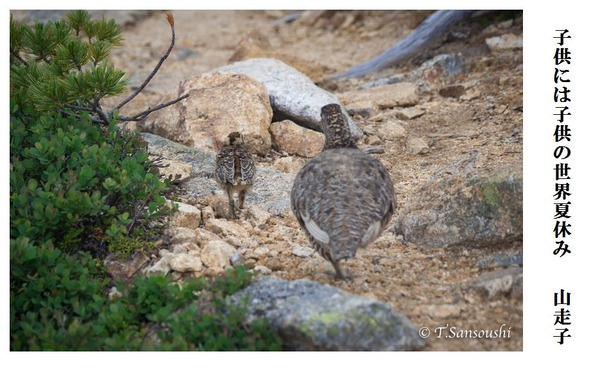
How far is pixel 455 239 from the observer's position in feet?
26.7

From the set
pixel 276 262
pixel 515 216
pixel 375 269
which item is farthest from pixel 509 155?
pixel 276 262

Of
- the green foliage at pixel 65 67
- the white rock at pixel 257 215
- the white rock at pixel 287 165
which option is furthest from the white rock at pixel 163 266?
the white rock at pixel 287 165

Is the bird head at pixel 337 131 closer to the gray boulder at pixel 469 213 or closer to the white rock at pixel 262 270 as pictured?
Result: the gray boulder at pixel 469 213

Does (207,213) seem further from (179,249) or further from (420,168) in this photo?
(420,168)

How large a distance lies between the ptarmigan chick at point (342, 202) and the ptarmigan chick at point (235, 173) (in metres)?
1.59

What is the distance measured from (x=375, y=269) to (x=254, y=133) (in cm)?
397

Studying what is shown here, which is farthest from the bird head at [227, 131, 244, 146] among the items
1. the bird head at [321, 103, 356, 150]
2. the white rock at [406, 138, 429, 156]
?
the white rock at [406, 138, 429, 156]

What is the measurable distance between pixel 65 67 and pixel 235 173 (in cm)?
232

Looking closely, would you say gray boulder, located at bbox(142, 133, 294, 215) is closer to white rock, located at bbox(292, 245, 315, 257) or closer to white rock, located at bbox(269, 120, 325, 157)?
white rock, located at bbox(269, 120, 325, 157)

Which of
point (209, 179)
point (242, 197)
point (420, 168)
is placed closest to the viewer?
point (242, 197)

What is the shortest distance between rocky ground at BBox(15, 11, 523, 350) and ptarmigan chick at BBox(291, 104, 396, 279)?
62cm

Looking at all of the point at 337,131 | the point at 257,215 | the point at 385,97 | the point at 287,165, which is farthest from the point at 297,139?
the point at 337,131

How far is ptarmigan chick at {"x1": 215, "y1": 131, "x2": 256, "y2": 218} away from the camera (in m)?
9.18

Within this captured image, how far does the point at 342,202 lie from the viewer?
7074 mm
